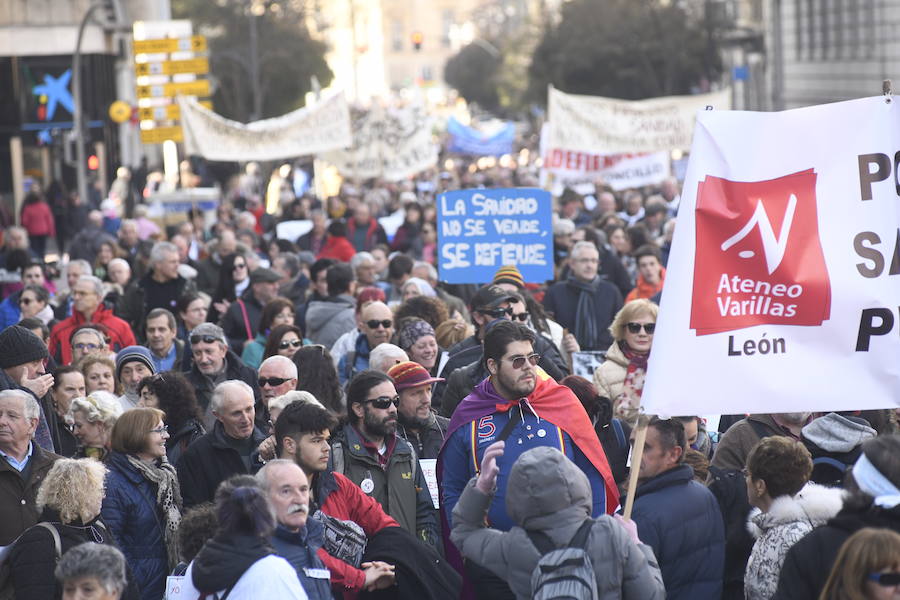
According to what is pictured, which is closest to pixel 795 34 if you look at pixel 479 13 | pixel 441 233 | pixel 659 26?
pixel 659 26

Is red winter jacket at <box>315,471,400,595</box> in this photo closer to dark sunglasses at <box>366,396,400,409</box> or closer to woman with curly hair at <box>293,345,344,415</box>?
dark sunglasses at <box>366,396,400,409</box>

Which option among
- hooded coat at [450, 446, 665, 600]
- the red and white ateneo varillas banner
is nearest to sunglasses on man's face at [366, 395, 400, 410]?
the red and white ateneo varillas banner

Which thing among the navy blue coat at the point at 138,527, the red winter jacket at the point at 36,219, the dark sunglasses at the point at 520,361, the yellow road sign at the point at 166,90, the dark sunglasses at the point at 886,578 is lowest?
the red winter jacket at the point at 36,219

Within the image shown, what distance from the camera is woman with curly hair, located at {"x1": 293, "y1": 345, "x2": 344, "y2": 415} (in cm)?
836

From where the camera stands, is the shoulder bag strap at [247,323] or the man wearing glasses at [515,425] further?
the shoulder bag strap at [247,323]

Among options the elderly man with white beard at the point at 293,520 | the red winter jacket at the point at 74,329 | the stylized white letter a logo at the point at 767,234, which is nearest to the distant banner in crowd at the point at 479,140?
the red winter jacket at the point at 74,329

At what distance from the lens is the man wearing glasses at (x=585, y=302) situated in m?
11.8

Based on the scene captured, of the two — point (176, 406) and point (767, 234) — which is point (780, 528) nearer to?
point (767, 234)

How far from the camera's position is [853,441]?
646cm

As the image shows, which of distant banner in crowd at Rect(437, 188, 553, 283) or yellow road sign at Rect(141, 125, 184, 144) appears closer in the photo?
distant banner in crowd at Rect(437, 188, 553, 283)

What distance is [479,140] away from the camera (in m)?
36.0

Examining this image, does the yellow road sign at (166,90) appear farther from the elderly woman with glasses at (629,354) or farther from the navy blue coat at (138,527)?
the navy blue coat at (138,527)

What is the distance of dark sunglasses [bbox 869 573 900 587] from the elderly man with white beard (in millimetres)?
2067

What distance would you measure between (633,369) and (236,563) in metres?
4.32
